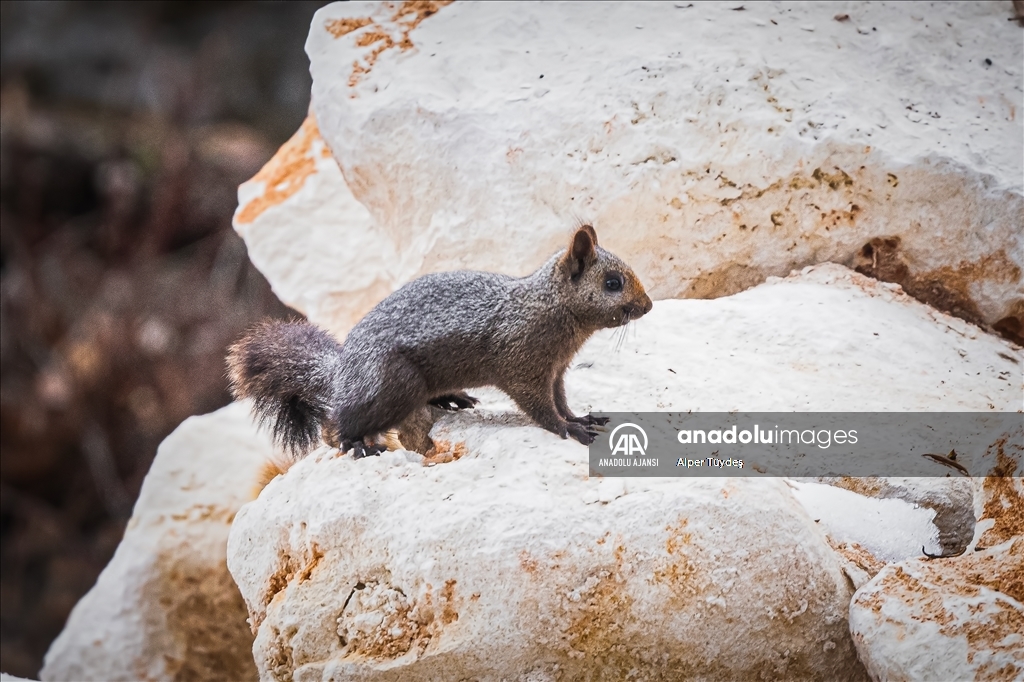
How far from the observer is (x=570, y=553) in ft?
5.21

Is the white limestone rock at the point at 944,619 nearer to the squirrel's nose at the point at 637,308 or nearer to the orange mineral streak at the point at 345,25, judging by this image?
the squirrel's nose at the point at 637,308

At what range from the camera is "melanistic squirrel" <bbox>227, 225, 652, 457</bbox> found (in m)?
1.92

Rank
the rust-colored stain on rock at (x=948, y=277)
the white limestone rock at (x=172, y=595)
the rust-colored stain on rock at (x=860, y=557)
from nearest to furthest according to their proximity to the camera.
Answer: the rust-colored stain on rock at (x=860, y=557) < the rust-colored stain on rock at (x=948, y=277) < the white limestone rock at (x=172, y=595)

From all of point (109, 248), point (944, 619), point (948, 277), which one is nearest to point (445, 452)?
point (944, 619)

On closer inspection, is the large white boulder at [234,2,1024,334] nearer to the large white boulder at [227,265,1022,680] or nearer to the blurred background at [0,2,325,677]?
the large white boulder at [227,265,1022,680]

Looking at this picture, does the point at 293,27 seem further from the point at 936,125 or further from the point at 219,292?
the point at 936,125

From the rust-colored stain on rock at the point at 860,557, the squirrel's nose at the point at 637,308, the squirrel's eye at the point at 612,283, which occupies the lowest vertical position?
the rust-colored stain on rock at the point at 860,557

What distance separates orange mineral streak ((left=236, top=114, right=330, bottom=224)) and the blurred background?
1.82 feet

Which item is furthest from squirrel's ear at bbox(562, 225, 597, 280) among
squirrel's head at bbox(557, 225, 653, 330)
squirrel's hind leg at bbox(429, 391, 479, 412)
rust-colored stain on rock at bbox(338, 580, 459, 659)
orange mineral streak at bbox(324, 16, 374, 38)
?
orange mineral streak at bbox(324, 16, 374, 38)

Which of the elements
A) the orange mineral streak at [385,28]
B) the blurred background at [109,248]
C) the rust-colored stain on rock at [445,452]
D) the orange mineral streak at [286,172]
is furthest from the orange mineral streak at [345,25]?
the rust-colored stain on rock at [445,452]

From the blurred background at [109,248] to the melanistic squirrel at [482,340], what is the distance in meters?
2.10

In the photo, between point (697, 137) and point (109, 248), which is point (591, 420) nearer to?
point (697, 137)

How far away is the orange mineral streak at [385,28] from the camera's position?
2.72m

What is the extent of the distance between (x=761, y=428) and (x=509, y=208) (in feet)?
3.21
